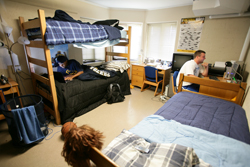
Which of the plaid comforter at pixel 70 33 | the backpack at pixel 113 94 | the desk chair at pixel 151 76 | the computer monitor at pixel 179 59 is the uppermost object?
the plaid comforter at pixel 70 33

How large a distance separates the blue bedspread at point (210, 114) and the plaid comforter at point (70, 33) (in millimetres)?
1696

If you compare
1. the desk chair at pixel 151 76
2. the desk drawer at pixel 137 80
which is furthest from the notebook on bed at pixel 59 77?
the desk drawer at pixel 137 80

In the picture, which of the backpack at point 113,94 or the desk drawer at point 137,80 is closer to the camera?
the backpack at point 113,94

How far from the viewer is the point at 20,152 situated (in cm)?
162

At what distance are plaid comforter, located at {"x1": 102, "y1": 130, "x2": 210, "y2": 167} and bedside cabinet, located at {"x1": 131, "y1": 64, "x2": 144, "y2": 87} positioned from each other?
2842mm

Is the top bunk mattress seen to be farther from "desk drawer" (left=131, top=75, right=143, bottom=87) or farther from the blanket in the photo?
"desk drawer" (left=131, top=75, right=143, bottom=87)

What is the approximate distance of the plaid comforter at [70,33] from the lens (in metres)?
1.75

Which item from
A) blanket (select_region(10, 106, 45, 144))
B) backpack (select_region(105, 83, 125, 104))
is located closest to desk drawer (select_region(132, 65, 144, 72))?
backpack (select_region(105, 83, 125, 104))

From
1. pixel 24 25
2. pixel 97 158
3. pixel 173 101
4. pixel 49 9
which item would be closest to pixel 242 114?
pixel 173 101

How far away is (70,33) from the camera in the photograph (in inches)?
78.1

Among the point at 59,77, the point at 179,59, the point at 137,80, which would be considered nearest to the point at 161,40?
the point at 179,59

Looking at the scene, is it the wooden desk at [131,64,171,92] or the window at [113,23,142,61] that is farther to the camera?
the window at [113,23,142,61]

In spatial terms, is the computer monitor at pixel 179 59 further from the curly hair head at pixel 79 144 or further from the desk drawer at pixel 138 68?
the curly hair head at pixel 79 144

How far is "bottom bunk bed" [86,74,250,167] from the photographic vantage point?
762mm
